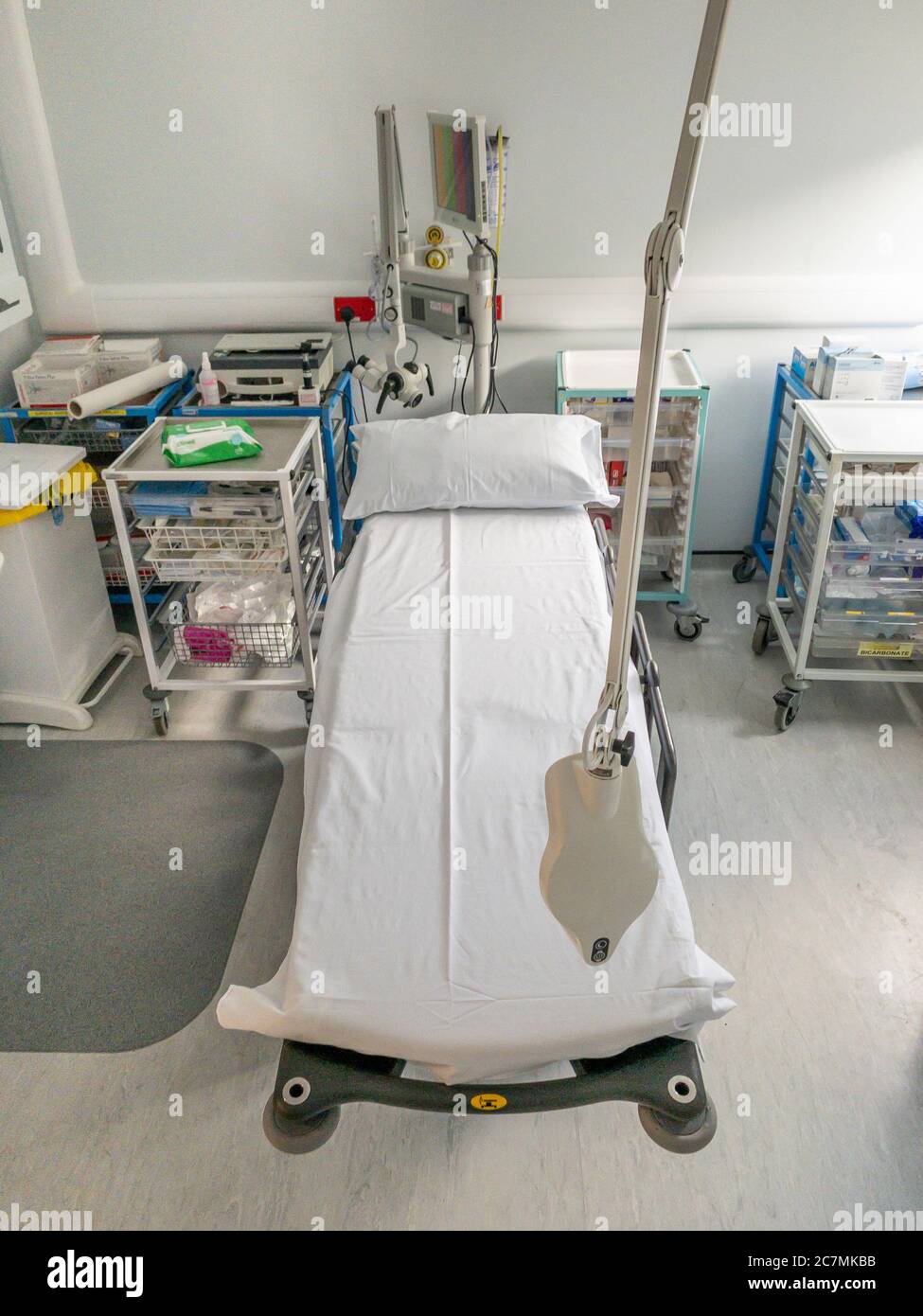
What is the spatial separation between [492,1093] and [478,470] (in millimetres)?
1908

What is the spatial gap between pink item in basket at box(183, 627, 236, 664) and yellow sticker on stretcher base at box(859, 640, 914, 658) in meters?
1.99

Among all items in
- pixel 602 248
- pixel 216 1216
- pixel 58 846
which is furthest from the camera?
pixel 602 248

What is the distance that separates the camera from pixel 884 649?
118 inches

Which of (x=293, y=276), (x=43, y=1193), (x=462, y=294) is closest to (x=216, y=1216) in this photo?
(x=43, y=1193)

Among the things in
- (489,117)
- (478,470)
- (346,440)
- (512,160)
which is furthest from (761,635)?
(489,117)

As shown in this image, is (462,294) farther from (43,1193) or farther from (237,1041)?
(43,1193)

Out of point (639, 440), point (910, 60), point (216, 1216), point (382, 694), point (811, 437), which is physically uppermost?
point (910, 60)

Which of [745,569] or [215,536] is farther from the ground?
[215,536]

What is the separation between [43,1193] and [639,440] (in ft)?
6.49

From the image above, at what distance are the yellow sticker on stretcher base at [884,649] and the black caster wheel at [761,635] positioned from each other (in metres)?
0.46

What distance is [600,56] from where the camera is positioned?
10.3ft

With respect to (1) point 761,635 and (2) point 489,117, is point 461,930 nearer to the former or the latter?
(1) point 761,635

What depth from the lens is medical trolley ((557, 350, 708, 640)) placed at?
3.29m

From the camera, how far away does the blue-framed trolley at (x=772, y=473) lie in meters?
3.49
